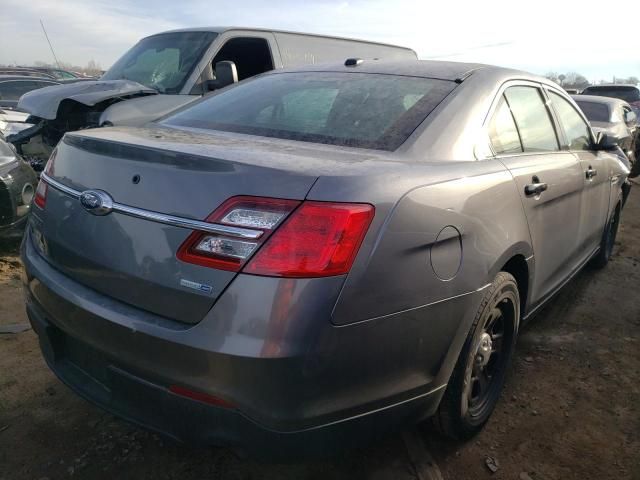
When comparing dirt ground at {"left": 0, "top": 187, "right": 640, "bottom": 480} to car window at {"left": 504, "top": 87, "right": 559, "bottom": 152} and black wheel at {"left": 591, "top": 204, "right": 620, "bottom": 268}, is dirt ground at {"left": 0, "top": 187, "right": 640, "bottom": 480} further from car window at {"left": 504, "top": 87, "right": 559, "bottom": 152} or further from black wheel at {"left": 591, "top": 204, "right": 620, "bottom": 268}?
black wheel at {"left": 591, "top": 204, "right": 620, "bottom": 268}

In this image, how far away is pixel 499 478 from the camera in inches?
86.4

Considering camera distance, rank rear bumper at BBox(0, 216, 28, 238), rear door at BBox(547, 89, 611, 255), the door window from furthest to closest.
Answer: the door window, rear bumper at BBox(0, 216, 28, 238), rear door at BBox(547, 89, 611, 255)

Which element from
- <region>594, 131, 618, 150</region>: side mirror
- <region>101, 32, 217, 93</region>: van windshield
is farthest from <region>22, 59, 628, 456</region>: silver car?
<region>101, 32, 217, 93</region>: van windshield

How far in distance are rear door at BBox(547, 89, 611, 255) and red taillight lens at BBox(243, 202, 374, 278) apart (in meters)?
2.29

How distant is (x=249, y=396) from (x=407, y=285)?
23.5 inches

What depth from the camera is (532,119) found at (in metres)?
2.95

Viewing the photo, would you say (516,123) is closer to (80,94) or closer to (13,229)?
(13,229)

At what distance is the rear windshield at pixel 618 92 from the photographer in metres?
15.4

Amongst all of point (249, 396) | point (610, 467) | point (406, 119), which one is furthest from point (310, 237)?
point (610, 467)

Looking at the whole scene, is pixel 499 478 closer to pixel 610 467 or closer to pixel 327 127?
pixel 610 467

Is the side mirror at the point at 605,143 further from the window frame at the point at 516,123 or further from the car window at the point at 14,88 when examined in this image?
the car window at the point at 14,88

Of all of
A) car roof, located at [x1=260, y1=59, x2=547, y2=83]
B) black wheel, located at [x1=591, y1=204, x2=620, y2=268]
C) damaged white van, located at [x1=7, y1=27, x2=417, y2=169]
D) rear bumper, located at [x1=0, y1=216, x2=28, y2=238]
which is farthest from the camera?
damaged white van, located at [x1=7, y1=27, x2=417, y2=169]

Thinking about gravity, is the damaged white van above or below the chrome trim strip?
below

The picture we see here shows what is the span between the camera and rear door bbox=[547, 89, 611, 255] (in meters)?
3.36
